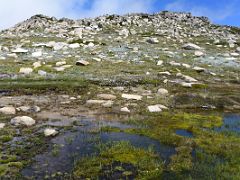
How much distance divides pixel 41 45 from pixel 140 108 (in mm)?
31822

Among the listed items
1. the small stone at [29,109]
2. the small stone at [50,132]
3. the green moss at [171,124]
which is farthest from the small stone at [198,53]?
the small stone at [50,132]

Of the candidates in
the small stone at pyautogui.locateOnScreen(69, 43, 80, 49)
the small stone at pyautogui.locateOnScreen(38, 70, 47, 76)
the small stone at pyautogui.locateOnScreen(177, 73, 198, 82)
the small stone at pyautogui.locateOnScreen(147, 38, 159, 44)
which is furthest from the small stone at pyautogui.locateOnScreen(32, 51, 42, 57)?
the small stone at pyautogui.locateOnScreen(147, 38, 159, 44)

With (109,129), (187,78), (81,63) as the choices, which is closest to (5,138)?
(109,129)

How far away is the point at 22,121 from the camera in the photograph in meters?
23.2

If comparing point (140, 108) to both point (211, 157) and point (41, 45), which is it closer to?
point (211, 157)

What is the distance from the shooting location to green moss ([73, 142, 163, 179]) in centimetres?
→ 1636

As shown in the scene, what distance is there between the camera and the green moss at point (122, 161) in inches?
644

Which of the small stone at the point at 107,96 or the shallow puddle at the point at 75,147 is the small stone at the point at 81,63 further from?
the shallow puddle at the point at 75,147

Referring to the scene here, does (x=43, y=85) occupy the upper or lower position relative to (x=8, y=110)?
upper

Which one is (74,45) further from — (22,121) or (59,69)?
(22,121)

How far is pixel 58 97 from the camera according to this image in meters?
30.1

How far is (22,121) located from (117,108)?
262 inches

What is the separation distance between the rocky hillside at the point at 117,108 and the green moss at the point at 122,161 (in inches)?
1.8

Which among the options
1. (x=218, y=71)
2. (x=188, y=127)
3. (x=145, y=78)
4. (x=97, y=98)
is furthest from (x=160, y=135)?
(x=218, y=71)
